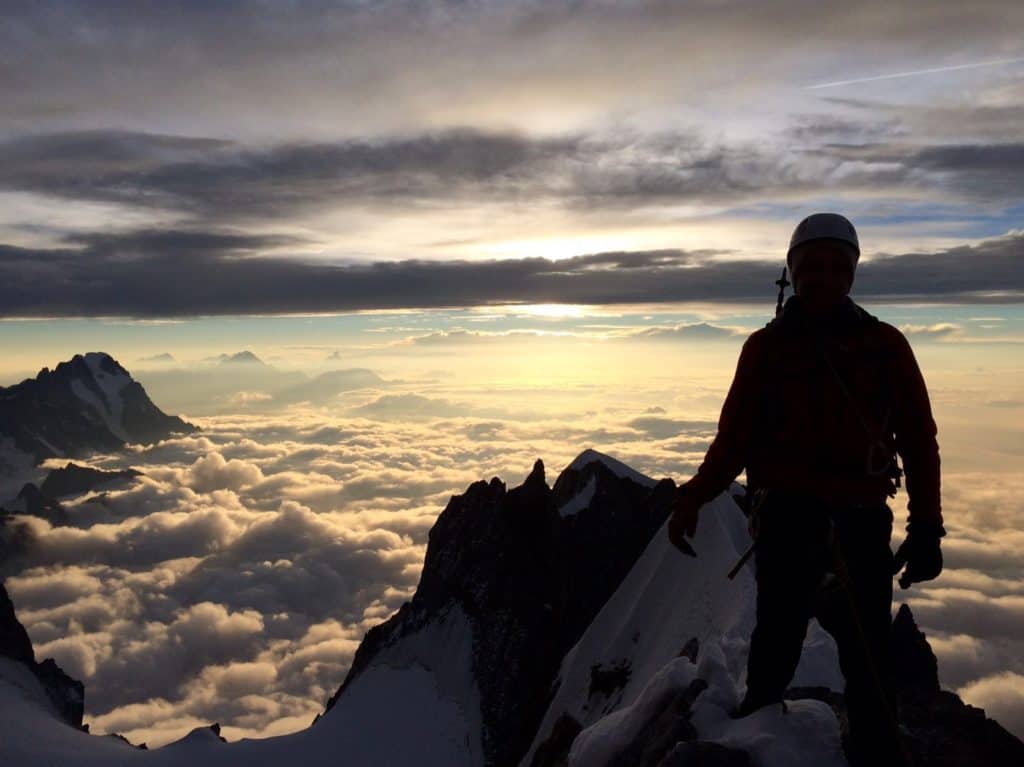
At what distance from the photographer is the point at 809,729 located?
A: 7.11 m

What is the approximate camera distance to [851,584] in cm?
655

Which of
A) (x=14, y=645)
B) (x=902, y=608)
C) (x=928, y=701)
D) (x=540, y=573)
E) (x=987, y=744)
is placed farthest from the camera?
(x=14, y=645)

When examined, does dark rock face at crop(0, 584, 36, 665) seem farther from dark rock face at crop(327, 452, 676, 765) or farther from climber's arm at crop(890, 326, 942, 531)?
climber's arm at crop(890, 326, 942, 531)

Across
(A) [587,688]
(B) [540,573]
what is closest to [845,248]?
(A) [587,688]

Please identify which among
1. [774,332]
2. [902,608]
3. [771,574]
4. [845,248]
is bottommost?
[902,608]

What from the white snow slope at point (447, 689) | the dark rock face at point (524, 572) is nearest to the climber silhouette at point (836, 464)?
the white snow slope at point (447, 689)

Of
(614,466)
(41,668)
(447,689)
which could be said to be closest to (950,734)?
(447,689)

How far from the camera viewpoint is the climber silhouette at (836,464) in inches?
242

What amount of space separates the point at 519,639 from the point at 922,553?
64.9 meters

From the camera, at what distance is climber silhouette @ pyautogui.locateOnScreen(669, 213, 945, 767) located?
6.15 metres

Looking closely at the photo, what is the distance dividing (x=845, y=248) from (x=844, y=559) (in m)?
3.00

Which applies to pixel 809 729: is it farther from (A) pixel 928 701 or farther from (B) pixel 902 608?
(B) pixel 902 608

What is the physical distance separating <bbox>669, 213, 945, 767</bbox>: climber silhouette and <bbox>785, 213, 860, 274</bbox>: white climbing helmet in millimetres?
14

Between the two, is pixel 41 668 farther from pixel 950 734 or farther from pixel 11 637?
pixel 950 734
